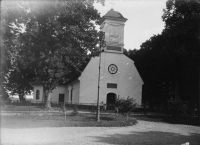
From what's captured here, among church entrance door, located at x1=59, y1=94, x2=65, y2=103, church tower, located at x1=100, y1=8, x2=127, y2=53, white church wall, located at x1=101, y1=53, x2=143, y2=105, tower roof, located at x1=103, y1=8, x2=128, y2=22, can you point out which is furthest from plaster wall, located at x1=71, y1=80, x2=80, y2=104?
tower roof, located at x1=103, y1=8, x2=128, y2=22

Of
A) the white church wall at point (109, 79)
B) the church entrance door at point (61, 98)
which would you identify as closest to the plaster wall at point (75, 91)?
the white church wall at point (109, 79)

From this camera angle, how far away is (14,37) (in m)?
9.58

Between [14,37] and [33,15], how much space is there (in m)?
14.3

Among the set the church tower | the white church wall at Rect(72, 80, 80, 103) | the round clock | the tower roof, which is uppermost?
the tower roof

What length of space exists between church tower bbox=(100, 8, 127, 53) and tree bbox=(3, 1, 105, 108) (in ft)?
21.6

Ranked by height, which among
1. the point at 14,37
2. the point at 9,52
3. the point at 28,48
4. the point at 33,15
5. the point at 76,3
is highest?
the point at 76,3

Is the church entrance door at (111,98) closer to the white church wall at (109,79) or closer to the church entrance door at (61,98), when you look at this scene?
the white church wall at (109,79)

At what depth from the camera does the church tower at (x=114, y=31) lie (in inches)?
1345

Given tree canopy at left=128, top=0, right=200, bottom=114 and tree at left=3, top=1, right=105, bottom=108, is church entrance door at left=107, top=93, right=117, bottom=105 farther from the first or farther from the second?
tree at left=3, top=1, right=105, bottom=108

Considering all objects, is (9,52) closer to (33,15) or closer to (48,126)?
(48,126)

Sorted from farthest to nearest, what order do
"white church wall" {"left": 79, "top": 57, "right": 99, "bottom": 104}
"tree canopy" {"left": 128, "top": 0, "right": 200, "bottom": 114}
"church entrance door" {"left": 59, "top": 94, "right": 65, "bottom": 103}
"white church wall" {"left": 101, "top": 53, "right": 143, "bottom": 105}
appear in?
"church entrance door" {"left": 59, "top": 94, "right": 65, "bottom": 103}, "white church wall" {"left": 101, "top": 53, "right": 143, "bottom": 105}, "white church wall" {"left": 79, "top": 57, "right": 99, "bottom": 104}, "tree canopy" {"left": 128, "top": 0, "right": 200, "bottom": 114}

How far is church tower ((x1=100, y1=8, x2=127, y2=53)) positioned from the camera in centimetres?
3416

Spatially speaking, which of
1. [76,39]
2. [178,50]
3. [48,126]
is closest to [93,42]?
[76,39]

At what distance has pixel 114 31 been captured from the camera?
3469 cm
